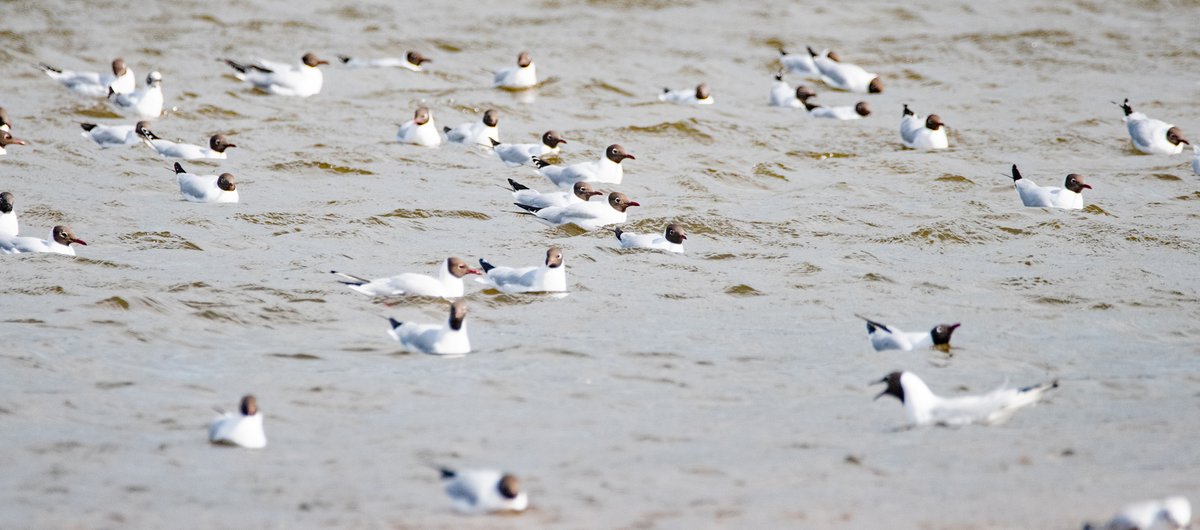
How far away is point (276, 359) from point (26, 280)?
281cm

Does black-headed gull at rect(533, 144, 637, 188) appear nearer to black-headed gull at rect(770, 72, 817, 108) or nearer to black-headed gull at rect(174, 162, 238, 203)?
black-headed gull at rect(174, 162, 238, 203)

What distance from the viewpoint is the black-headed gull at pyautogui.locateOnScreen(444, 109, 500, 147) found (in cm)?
1747

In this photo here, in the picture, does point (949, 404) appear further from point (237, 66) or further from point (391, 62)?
point (391, 62)

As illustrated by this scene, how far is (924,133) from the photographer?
17641mm

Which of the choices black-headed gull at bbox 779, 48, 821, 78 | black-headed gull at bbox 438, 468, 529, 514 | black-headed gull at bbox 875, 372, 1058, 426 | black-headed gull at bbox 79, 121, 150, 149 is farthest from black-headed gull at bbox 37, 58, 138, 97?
black-headed gull at bbox 438, 468, 529, 514

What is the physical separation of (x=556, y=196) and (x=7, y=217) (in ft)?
15.2

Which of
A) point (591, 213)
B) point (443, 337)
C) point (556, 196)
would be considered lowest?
point (443, 337)

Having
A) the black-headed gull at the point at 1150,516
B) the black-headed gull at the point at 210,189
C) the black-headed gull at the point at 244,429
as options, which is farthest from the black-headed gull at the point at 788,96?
the black-headed gull at the point at 1150,516

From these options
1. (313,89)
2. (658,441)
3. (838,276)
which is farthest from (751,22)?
(658,441)

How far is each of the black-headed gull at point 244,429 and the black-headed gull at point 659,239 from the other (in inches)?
212

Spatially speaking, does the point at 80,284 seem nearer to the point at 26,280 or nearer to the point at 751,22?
the point at 26,280

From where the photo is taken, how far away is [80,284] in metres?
11.3

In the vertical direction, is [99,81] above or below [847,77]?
above

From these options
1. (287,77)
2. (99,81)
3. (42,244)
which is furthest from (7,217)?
(287,77)
